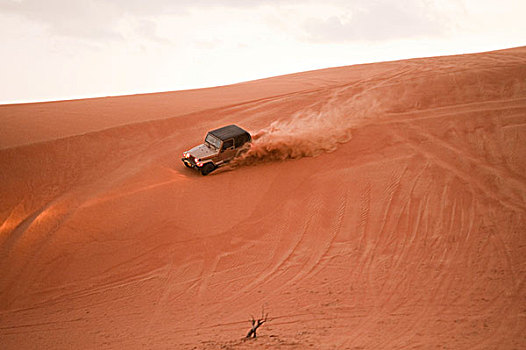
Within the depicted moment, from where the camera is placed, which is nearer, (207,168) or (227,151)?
(207,168)

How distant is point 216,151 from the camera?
50.7ft

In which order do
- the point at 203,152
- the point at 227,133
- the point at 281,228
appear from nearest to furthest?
1. the point at 281,228
2. the point at 203,152
3. the point at 227,133

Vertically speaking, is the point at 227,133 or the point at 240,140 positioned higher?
the point at 227,133

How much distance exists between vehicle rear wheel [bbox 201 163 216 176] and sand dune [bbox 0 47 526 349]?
287 millimetres

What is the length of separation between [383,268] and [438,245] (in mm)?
2116

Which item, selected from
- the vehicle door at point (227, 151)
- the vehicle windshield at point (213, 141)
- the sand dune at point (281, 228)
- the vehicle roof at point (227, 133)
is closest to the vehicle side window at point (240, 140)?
the vehicle roof at point (227, 133)

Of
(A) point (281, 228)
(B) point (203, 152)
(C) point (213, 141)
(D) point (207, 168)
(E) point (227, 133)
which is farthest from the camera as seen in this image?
(E) point (227, 133)

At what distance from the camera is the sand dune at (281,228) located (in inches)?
386

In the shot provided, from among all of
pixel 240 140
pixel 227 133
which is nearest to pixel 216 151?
pixel 227 133

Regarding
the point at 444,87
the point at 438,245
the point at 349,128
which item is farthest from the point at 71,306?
the point at 444,87

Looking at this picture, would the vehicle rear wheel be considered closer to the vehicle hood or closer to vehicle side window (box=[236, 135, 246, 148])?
the vehicle hood

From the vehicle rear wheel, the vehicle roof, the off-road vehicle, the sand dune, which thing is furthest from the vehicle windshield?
the sand dune

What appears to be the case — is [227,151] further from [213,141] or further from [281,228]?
[281,228]

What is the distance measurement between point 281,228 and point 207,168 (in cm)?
409
